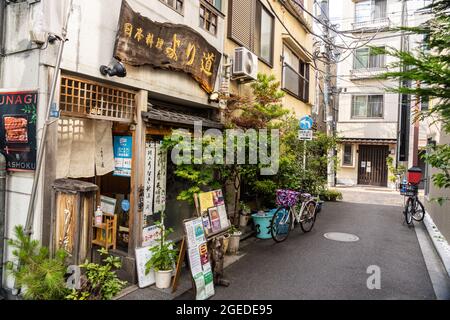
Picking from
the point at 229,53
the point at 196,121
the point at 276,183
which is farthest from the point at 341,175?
the point at 196,121

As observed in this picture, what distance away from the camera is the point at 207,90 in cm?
884

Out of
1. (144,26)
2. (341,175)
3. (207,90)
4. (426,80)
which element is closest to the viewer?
(426,80)

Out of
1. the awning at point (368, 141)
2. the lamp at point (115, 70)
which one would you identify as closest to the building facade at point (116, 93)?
the lamp at point (115, 70)

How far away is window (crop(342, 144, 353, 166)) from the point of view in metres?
28.7

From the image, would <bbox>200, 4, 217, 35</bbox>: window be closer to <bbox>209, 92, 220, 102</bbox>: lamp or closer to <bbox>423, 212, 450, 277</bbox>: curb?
<bbox>209, 92, 220, 102</bbox>: lamp

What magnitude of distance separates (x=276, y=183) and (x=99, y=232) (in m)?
6.08

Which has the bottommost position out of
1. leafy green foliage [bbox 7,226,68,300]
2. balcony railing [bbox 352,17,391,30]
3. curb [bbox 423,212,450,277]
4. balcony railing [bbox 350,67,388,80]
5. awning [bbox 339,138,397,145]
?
curb [bbox 423,212,450,277]

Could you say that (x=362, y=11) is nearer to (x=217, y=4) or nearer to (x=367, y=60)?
(x=367, y=60)

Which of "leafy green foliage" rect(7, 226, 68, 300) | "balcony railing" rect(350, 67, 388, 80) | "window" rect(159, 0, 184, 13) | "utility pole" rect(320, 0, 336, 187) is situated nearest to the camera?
"leafy green foliage" rect(7, 226, 68, 300)

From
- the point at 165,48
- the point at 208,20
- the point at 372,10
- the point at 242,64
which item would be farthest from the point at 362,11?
the point at 165,48

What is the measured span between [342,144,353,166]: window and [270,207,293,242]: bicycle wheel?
21.1 meters

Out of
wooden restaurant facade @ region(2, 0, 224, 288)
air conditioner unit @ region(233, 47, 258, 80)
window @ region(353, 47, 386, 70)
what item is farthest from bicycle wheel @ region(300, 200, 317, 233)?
window @ region(353, 47, 386, 70)

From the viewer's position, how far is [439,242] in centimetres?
924
